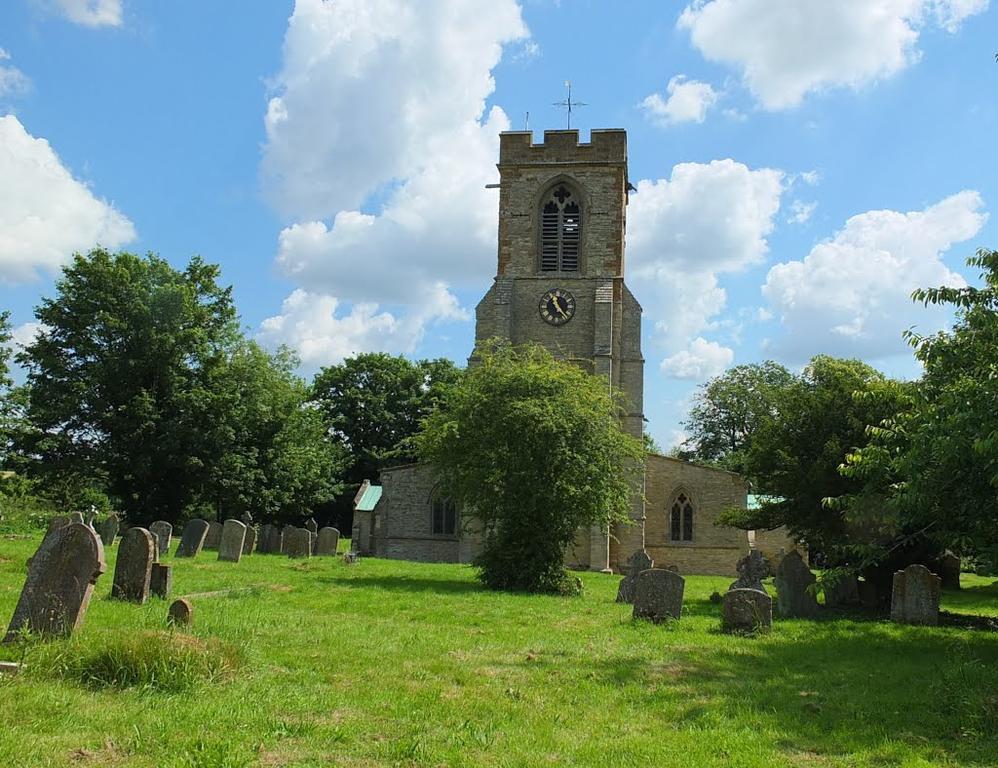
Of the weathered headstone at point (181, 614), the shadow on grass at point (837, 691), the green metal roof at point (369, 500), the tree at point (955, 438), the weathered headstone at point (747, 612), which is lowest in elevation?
the shadow on grass at point (837, 691)

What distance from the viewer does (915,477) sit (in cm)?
907

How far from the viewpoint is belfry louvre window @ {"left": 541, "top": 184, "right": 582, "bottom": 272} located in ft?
109

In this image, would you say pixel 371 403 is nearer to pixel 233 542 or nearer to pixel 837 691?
pixel 233 542

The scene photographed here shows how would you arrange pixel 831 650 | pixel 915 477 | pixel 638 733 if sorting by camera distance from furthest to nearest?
pixel 831 650, pixel 915 477, pixel 638 733

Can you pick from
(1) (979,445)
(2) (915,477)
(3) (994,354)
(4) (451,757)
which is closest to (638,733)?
(4) (451,757)

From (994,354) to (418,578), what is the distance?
13719mm

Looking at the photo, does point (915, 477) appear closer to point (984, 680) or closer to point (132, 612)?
point (984, 680)

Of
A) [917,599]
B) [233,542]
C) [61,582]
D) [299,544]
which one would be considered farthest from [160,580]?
[299,544]

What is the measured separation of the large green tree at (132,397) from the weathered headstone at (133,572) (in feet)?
60.9

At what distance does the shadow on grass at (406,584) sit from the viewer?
16.1m

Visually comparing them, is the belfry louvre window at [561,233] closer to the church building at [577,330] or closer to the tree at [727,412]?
the church building at [577,330]

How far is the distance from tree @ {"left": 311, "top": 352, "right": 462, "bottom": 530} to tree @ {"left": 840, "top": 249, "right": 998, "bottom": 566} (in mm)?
38908

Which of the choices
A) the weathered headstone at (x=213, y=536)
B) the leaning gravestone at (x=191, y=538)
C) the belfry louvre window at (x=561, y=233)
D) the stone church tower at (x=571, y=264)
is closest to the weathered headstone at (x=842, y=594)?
the stone church tower at (x=571, y=264)

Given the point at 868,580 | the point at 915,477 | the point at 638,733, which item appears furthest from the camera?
the point at 868,580
